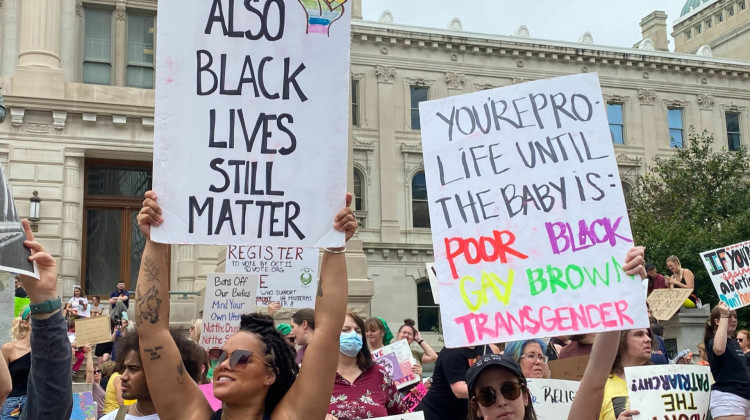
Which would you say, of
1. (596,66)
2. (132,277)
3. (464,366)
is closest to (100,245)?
(132,277)

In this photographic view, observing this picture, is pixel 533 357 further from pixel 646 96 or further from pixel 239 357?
pixel 646 96

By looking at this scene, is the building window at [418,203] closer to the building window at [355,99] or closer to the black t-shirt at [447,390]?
the building window at [355,99]

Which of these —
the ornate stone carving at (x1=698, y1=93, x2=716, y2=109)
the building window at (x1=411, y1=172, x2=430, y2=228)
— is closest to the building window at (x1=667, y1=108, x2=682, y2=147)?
the ornate stone carving at (x1=698, y1=93, x2=716, y2=109)

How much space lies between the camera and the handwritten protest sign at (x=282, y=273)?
10609mm

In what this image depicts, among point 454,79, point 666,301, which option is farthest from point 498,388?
point 454,79

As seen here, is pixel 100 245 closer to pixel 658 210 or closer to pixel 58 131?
pixel 58 131

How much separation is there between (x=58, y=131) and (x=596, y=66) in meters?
24.7

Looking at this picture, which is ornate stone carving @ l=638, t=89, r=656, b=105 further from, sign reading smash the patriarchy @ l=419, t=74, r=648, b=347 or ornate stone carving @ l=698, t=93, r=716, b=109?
sign reading smash the patriarchy @ l=419, t=74, r=648, b=347

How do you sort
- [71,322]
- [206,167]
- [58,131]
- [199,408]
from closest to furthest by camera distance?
[199,408] → [206,167] → [71,322] → [58,131]

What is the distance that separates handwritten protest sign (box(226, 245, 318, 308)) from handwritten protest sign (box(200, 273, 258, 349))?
72 cm

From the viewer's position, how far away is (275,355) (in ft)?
→ 11.5

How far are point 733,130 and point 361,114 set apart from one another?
59.1 feet

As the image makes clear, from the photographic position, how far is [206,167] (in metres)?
3.87

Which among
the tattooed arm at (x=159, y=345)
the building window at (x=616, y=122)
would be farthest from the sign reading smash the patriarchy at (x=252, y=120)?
the building window at (x=616, y=122)
